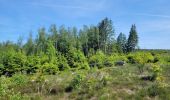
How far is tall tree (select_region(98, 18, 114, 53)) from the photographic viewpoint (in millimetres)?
92569

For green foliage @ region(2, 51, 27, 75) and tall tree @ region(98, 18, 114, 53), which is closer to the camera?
green foliage @ region(2, 51, 27, 75)

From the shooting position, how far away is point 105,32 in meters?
93.1

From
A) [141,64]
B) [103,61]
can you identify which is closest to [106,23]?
[103,61]

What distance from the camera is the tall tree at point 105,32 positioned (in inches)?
3644

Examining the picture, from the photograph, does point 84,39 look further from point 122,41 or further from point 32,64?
point 32,64

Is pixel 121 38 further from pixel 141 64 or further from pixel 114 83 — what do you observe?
pixel 114 83

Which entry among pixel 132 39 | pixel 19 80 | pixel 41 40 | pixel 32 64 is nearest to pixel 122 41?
pixel 132 39

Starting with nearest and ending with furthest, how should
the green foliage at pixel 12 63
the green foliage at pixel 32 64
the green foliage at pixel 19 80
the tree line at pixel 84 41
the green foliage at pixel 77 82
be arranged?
the green foliage at pixel 77 82 < the green foliage at pixel 19 80 < the green foliage at pixel 32 64 < the green foliage at pixel 12 63 < the tree line at pixel 84 41

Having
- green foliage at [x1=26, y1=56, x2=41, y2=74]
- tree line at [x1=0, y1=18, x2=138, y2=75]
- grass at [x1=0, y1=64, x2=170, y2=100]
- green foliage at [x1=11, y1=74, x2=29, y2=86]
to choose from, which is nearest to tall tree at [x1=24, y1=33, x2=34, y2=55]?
tree line at [x1=0, y1=18, x2=138, y2=75]

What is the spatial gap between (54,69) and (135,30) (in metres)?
52.2

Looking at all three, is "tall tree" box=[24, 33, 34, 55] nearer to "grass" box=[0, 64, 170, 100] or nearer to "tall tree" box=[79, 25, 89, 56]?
"tall tree" box=[79, 25, 89, 56]

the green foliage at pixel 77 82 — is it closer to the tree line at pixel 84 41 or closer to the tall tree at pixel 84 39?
the tree line at pixel 84 41

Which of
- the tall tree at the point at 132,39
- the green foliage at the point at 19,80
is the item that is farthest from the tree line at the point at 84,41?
the green foliage at the point at 19,80

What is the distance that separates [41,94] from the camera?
22.3 metres
